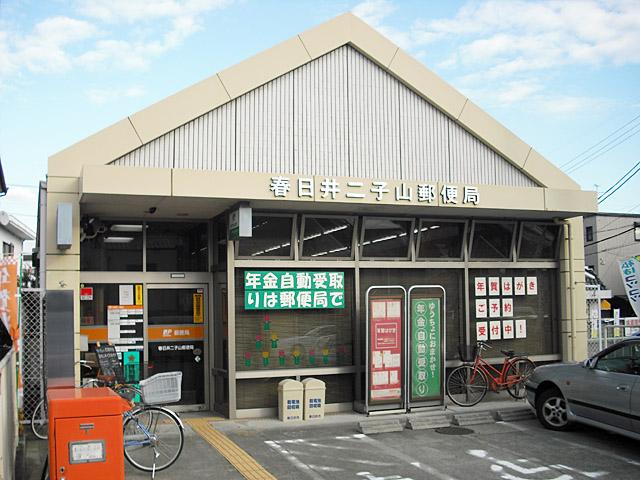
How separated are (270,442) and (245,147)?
448 centimetres

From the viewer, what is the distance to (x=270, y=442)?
945 cm

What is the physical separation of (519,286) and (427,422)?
3.73 metres

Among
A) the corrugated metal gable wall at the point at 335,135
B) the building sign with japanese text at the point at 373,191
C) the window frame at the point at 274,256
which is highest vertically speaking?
the corrugated metal gable wall at the point at 335,135

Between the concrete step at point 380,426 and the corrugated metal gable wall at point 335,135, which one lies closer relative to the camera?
the concrete step at point 380,426

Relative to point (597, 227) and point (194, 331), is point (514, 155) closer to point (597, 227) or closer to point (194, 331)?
point (194, 331)

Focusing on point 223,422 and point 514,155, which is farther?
point 514,155

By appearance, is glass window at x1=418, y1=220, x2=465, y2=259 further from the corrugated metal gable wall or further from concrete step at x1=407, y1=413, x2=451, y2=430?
concrete step at x1=407, y1=413, x2=451, y2=430

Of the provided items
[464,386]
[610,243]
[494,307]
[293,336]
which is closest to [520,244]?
[494,307]

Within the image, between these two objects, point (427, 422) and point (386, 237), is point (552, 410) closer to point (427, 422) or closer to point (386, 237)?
point (427, 422)

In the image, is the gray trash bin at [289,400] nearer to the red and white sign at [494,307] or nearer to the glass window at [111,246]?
the glass window at [111,246]

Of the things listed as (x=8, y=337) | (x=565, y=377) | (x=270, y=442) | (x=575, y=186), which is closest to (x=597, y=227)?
(x=575, y=186)

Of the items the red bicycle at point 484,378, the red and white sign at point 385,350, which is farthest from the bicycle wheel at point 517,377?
the red and white sign at point 385,350

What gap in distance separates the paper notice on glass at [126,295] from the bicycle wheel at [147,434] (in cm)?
364

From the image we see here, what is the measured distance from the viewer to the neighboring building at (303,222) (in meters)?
10.4
